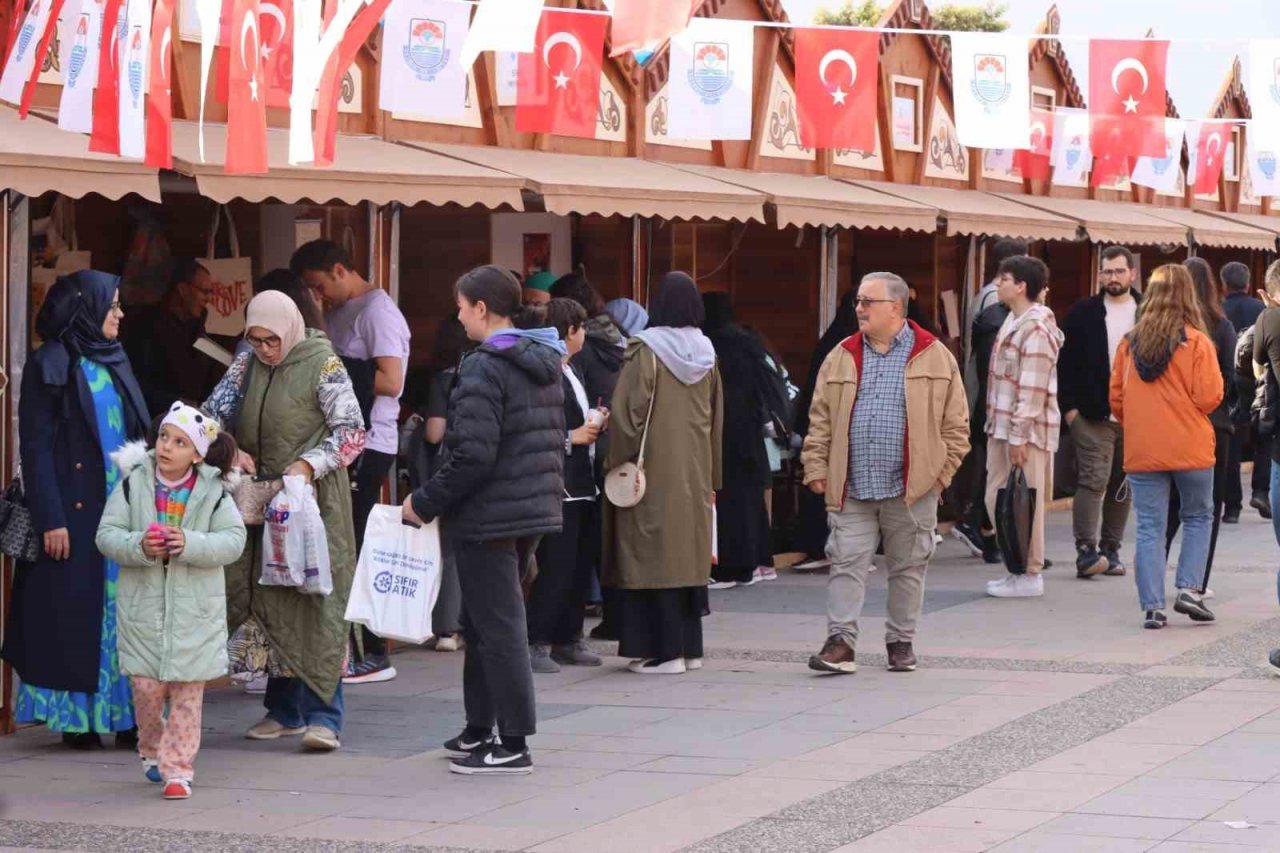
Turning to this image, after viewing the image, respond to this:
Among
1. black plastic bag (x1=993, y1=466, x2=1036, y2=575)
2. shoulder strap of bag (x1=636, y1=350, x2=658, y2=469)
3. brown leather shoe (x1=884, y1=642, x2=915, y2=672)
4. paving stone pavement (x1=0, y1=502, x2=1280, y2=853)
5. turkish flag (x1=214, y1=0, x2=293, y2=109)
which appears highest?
turkish flag (x1=214, y1=0, x2=293, y2=109)

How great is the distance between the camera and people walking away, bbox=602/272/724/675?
9289 mm

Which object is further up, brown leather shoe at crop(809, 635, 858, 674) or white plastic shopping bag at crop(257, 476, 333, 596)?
white plastic shopping bag at crop(257, 476, 333, 596)

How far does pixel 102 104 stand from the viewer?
7.68m

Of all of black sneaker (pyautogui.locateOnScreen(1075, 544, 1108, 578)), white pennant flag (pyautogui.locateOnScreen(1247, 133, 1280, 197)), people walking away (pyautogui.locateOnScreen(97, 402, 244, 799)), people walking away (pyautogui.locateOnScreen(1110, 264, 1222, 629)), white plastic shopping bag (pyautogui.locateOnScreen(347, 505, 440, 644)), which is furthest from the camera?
white pennant flag (pyautogui.locateOnScreen(1247, 133, 1280, 197))

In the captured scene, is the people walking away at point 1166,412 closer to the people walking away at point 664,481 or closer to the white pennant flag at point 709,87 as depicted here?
the people walking away at point 664,481

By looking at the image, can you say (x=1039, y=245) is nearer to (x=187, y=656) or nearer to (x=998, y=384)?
(x=998, y=384)

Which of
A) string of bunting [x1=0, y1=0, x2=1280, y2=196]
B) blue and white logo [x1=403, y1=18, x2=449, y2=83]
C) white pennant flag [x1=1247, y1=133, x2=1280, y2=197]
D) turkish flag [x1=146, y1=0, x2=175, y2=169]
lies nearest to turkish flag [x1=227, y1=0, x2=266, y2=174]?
string of bunting [x1=0, y1=0, x2=1280, y2=196]

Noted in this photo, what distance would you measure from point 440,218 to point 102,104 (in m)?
5.54

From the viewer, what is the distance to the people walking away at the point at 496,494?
7.12m

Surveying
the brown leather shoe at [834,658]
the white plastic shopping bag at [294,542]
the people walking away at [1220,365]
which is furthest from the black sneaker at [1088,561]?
the white plastic shopping bag at [294,542]

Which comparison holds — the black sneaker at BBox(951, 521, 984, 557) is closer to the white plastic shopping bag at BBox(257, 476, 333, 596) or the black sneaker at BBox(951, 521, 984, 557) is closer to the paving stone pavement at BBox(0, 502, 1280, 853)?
the paving stone pavement at BBox(0, 502, 1280, 853)

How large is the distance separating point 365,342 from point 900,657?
2792 millimetres

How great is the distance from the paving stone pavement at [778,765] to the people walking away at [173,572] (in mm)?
233

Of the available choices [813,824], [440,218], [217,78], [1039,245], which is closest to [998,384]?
[440,218]
